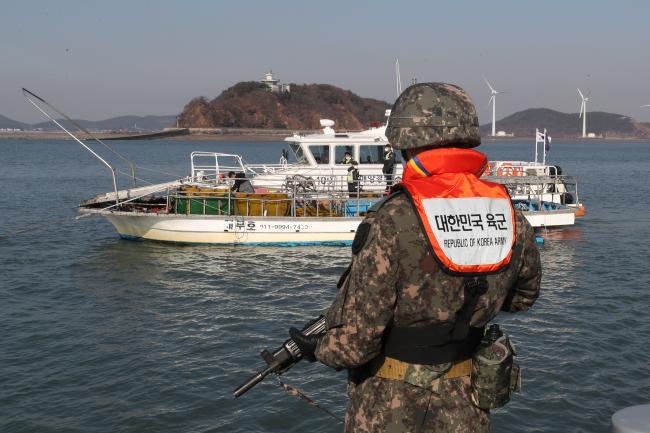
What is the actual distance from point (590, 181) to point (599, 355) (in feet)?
144

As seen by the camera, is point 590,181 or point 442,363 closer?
point 442,363

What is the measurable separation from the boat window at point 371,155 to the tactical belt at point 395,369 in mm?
21401

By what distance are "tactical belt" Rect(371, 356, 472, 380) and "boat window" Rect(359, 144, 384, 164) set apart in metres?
21.4

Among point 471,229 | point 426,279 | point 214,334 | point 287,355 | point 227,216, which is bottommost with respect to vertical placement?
point 214,334

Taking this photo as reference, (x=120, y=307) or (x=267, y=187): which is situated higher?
(x=267, y=187)

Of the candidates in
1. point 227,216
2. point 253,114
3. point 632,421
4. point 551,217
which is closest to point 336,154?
point 227,216

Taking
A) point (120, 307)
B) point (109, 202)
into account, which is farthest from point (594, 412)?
point (109, 202)

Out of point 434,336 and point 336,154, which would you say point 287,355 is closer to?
point 434,336

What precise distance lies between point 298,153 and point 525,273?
2223 cm

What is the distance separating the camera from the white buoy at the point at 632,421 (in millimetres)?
4441

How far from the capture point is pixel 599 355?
35.3ft

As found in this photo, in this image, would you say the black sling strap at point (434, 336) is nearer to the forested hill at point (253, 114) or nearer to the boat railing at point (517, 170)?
the boat railing at point (517, 170)

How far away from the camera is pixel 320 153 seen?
2447 centimetres

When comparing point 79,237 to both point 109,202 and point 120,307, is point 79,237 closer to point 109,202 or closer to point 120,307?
point 109,202
